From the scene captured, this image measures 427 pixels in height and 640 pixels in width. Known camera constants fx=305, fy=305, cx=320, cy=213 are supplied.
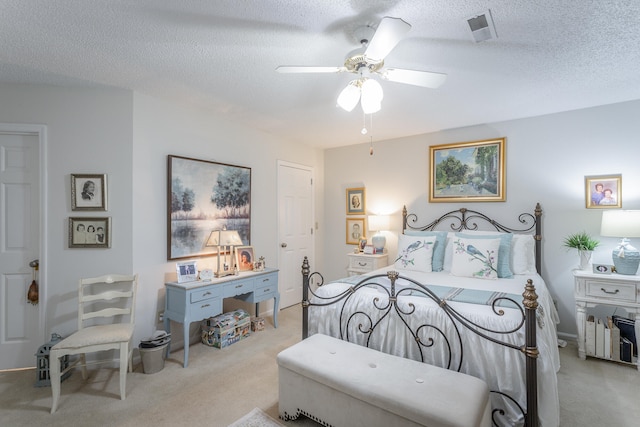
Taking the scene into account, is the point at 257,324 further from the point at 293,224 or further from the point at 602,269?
the point at 602,269

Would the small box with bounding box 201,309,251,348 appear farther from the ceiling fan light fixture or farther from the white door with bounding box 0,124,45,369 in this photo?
the ceiling fan light fixture

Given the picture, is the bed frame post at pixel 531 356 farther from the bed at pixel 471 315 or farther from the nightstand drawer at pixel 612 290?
the nightstand drawer at pixel 612 290

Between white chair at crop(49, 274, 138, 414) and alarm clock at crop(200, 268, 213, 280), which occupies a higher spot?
alarm clock at crop(200, 268, 213, 280)

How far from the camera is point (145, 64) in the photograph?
7.80ft

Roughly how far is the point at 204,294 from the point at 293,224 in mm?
1974

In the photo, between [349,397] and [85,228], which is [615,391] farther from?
[85,228]

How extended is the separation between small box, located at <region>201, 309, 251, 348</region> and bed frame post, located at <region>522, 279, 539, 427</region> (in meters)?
2.66

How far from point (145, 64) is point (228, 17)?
Answer: 0.99 m

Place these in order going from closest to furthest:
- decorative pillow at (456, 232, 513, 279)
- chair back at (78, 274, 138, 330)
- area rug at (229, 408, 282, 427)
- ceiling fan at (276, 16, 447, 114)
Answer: ceiling fan at (276, 16, 447, 114), area rug at (229, 408, 282, 427), chair back at (78, 274, 138, 330), decorative pillow at (456, 232, 513, 279)

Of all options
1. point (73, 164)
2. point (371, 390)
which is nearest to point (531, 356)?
point (371, 390)

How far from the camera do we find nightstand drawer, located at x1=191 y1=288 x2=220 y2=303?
2.89 meters

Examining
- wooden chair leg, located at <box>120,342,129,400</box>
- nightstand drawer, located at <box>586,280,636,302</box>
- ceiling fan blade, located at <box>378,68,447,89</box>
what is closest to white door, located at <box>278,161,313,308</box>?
wooden chair leg, located at <box>120,342,129,400</box>

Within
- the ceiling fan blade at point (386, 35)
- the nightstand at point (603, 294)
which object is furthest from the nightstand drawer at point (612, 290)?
the ceiling fan blade at point (386, 35)

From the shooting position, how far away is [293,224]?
471cm
